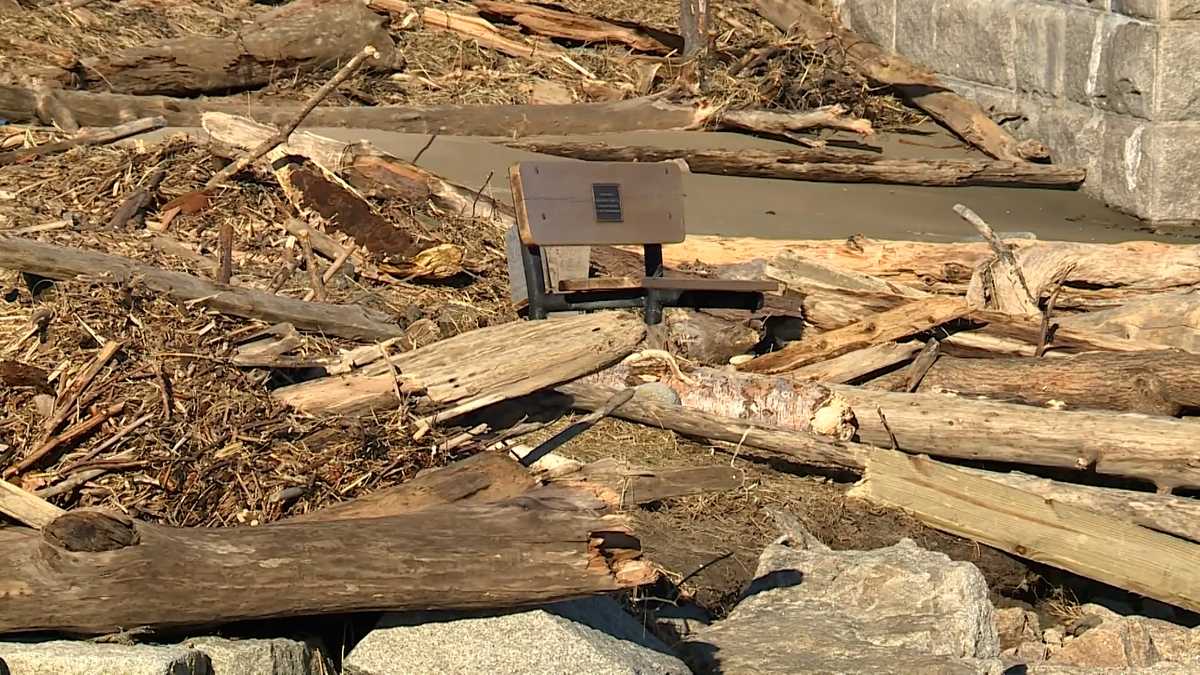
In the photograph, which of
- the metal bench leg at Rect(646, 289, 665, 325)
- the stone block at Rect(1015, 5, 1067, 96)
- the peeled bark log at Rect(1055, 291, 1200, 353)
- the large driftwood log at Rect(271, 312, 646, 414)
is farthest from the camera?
the stone block at Rect(1015, 5, 1067, 96)

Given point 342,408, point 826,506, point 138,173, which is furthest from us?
point 138,173

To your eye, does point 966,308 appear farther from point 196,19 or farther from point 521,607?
point 196,19

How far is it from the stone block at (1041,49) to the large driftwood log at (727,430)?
590 cm

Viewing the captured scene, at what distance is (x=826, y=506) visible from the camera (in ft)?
21.2

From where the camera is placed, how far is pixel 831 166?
11.0 m

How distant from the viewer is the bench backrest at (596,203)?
7.12 m

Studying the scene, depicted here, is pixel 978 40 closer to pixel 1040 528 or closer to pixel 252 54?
pixel 252 54

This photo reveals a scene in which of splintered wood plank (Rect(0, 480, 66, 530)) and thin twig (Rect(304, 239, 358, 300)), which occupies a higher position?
splintered wood plank (Rect(0, 480, 66, 530))

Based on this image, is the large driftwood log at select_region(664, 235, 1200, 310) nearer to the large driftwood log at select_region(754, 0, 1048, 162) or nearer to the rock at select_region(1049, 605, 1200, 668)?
the rock at select_region(1049, 605, 1200, 668)

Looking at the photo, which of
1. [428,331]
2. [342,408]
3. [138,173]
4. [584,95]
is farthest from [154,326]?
[584,95]

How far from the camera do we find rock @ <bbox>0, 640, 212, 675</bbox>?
3870 millimetres

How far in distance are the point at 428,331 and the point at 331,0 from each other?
21.3 ft

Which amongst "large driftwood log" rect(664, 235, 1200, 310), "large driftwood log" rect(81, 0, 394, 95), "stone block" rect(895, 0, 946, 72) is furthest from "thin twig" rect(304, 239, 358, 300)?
"stone block" rect(895, 0, 946, 72)

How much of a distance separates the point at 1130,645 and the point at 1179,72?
5.64m
